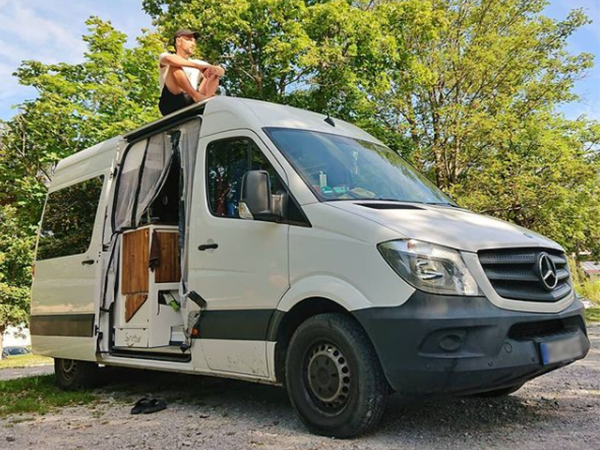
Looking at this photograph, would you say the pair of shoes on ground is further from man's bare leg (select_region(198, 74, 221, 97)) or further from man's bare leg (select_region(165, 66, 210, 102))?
man's bare leg (select_region(198, 74, 221, 97))

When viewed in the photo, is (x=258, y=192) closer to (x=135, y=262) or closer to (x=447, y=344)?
(x=447, y=344)

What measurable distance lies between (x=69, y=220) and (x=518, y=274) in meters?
5.21

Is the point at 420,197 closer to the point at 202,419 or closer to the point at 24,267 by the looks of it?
the point at 202,419

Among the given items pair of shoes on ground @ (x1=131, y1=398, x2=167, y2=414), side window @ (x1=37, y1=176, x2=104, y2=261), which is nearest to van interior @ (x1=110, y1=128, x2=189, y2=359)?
pair of shoes on ground @ (x1=131, y1=398, x2=167, y2=414)

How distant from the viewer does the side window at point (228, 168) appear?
4.59 meters

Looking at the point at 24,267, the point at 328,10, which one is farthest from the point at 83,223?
the point at 24,267

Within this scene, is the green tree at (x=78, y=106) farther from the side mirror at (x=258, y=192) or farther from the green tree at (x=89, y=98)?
the side mirror at (x=258, y=192)

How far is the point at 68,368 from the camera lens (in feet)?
22.1

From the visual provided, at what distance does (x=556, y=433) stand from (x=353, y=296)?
5.48 feet

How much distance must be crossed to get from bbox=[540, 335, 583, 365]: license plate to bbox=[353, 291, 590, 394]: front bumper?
13 cm

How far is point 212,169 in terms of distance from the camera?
4930 mm

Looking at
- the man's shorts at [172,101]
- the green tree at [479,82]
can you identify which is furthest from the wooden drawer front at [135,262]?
the green tree at [479,82]

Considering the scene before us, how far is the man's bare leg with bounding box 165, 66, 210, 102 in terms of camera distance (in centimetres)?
604

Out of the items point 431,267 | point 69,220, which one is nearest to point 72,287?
point 69,220
